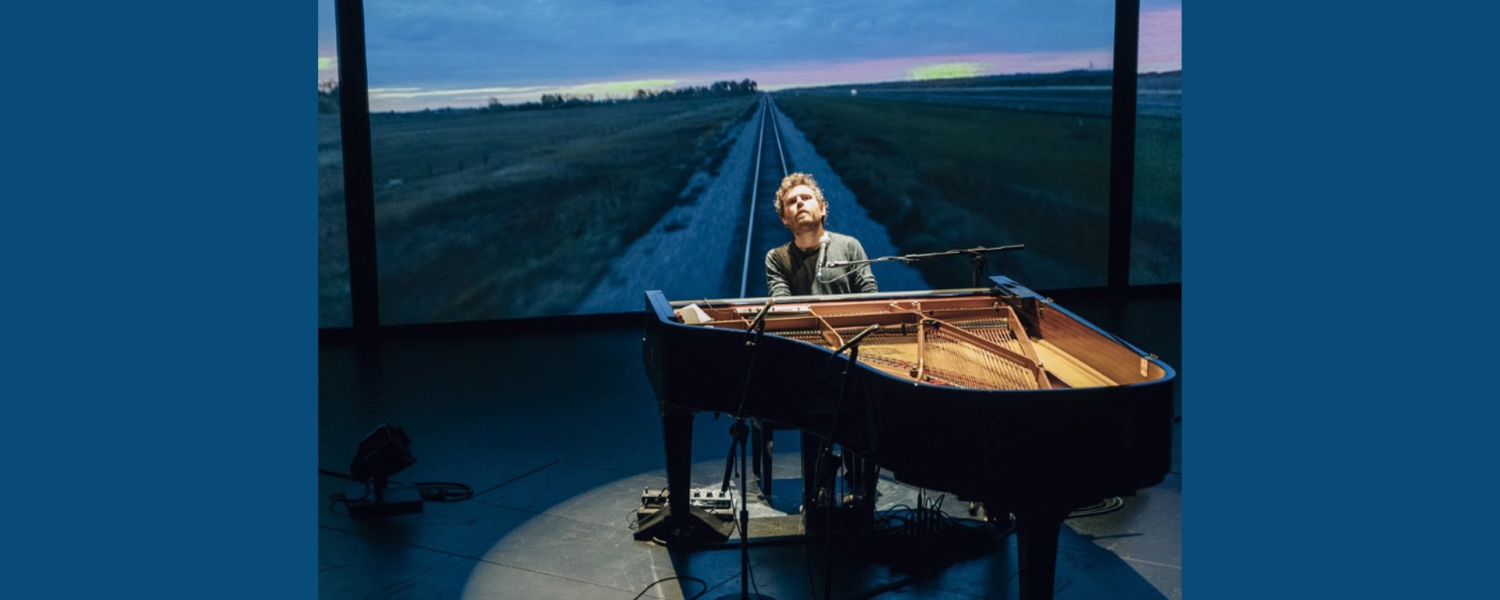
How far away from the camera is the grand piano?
3.15m

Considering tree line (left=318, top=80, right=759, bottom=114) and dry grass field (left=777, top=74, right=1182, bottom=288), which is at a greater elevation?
tree line (left=318, top=80, right=759, bottom=114)

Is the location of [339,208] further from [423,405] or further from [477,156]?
[423,405]

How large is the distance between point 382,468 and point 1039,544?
8.81 ft

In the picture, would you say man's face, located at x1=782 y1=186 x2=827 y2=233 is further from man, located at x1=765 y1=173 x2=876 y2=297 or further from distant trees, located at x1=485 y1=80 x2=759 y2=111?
Answer: distant trees, located at x1=485 y1=80 x2=759 y2=111

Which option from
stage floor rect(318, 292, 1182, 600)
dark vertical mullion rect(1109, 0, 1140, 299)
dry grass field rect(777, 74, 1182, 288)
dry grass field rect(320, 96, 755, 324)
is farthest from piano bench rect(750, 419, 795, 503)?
dark vertical mullion rect(1109, 0, 1140, 299)

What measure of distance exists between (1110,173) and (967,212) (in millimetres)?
1016

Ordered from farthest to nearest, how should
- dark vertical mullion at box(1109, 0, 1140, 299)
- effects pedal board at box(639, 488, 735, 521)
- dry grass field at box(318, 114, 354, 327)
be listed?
dark vertical mullion at box(1109, 0, 1140, 299) < dry grass field at box(318, 114, 354, 327) < effects pedal board at box(639, 488, 735, 521)

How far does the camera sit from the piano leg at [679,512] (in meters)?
4.39

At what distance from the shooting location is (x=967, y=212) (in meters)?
9.32

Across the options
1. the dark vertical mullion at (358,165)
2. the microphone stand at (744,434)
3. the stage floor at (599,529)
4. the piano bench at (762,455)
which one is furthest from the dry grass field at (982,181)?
the microphone stand at (744,434)

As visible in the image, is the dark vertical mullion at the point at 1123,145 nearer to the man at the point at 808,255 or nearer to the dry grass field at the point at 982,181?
the dry grass field at the point at 982,181

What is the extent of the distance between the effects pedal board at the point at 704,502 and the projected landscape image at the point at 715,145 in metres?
3.90

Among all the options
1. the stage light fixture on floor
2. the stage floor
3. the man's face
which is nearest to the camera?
the stage floor

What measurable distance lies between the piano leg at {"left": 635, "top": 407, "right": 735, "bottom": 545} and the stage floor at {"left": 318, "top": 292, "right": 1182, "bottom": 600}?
71 millimetres
